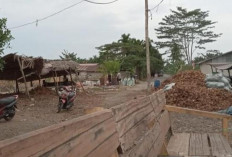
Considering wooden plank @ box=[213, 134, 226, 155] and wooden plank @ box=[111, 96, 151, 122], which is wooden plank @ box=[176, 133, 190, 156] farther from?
wooden plank @ box=[111, 96, 151, 122]

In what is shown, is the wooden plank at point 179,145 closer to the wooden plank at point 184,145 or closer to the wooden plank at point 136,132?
the wooden plank at point 184,145

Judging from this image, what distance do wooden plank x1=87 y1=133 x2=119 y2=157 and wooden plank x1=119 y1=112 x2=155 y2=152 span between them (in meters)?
0.16

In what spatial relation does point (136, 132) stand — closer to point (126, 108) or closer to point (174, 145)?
point (126, 108)

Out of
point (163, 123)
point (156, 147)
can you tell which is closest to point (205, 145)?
point (163, 123)

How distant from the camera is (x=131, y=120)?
3.25 m

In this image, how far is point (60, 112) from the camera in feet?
51.4

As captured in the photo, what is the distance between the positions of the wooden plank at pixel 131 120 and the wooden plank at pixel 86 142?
0.22 m

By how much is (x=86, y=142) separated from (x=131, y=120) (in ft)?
3.98

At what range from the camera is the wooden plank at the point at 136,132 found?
9.46ft

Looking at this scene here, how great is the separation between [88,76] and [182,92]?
46290mm

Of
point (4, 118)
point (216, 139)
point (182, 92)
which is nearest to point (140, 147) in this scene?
point (216, 139)

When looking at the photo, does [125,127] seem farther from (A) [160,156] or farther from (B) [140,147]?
(A) [160,156]

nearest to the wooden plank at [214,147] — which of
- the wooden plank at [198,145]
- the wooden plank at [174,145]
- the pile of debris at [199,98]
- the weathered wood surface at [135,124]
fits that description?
the wooden plank at [198,145]

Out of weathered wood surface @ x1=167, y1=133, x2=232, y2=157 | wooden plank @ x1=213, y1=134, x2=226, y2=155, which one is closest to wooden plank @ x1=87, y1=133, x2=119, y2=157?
weathered wood surface @ x1=167, y1=133, x2=232, y2=157
